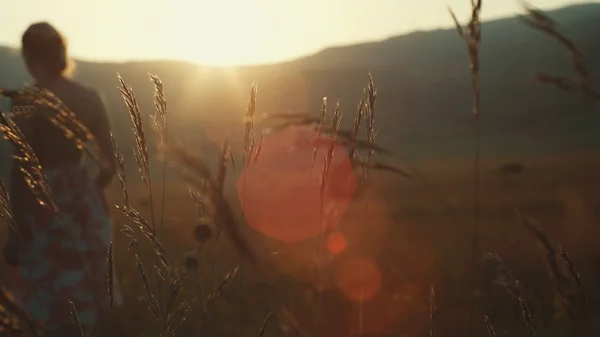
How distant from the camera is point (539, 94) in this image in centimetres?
7669

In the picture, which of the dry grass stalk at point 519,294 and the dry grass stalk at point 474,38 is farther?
the dry grass stalk at point 474,38

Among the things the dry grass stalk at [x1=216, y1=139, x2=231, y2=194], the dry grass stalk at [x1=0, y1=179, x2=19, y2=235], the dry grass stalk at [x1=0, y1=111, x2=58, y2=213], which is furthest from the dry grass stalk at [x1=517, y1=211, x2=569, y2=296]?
the dry grass stalk at [x1=0, y1=179, x2=19, y2=235]

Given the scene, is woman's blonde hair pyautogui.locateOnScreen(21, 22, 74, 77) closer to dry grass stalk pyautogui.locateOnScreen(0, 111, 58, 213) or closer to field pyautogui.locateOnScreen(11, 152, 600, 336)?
field pyautogui.locateOnScreen(11, 152, 600, 336)

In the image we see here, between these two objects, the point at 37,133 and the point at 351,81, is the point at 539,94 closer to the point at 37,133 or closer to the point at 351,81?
the point at 351,81

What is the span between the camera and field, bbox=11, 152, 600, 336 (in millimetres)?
2170

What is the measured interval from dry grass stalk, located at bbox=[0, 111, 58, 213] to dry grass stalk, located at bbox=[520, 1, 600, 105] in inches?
51.3

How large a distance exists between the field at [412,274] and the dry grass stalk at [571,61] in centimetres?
41

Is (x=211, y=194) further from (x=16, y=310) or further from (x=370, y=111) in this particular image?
(x=370, y=111)

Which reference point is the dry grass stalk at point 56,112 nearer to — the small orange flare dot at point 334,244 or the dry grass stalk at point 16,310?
the dry grass stalk at point 16,310

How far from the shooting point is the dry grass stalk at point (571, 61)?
1.58m

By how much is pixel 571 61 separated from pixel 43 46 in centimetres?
327

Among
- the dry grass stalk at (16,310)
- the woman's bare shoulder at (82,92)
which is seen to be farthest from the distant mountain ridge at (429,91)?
the dry grass stalk at (16,310)

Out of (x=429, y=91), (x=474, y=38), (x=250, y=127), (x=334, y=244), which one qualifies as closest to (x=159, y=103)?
(x=250, y=127)

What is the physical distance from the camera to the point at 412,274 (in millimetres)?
7176
